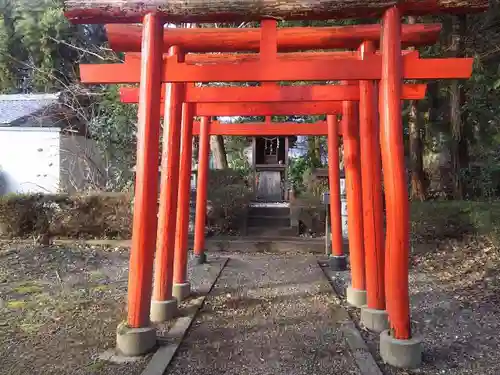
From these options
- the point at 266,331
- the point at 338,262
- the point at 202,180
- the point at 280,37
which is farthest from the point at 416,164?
the point at 266,331

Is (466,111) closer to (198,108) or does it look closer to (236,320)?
(198,108)

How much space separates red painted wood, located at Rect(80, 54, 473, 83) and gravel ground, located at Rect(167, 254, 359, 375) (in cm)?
227

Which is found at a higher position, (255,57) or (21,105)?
(21,105)

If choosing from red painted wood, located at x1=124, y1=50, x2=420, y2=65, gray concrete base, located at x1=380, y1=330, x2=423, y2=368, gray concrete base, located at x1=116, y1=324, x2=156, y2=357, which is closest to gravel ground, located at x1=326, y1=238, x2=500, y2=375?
gray concrete base, located at x1=380, y1=330, x2=423, y2=368

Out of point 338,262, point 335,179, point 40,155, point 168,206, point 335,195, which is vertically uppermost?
point 40,155

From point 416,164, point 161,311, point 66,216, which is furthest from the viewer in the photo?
point 416,164

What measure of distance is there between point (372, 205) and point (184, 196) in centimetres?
252

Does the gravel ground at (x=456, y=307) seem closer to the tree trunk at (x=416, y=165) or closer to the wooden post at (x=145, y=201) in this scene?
the wooden post at (x=145, y=201)

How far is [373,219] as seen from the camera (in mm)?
4250

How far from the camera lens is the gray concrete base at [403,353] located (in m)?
3.37

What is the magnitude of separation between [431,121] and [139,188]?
845 cm

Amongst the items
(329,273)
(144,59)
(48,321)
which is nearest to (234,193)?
(329,273)

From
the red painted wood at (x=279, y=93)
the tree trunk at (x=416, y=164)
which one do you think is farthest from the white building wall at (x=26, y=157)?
the tree trunk at (x=416, y=164)

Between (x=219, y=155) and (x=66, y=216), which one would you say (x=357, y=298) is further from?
(x=219, y=155)
